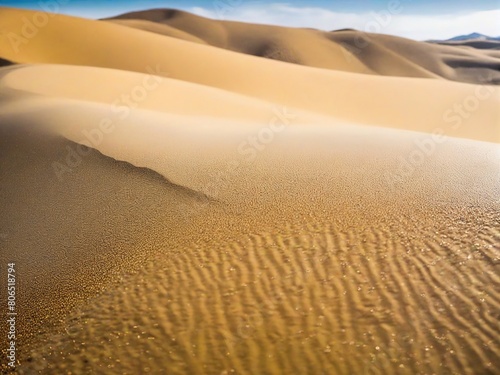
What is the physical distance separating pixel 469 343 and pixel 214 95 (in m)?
12.9

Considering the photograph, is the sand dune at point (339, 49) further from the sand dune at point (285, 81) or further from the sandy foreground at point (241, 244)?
the sandy foreground at point (241, 244)

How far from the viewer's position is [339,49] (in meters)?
→ 66.1

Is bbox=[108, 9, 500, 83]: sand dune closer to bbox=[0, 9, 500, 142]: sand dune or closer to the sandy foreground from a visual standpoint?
bbox=[0, 9, 500, 142]: sand dune

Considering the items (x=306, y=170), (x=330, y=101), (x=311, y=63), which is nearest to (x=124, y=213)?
(x=306, y=170)

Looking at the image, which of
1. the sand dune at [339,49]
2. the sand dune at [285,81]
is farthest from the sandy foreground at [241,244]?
the sand dune at [339,49]

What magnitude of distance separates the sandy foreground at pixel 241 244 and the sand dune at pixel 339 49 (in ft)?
171

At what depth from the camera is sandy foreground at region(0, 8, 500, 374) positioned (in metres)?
3.79

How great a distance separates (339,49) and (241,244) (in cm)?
6636

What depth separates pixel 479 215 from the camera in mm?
5559

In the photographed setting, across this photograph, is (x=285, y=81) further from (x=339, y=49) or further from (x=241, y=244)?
(x=339, y=49)

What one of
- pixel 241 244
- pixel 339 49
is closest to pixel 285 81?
pixel 241 244

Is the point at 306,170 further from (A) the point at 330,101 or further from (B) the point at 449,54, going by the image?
(B) the point at 449,54

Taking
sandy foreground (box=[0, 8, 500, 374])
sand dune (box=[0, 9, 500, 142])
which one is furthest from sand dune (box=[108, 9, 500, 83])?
sandy foreground (box=[0, 8, 500, 374])

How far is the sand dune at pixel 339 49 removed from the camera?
2391 inches
